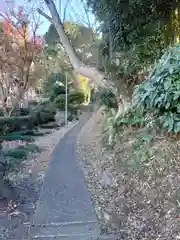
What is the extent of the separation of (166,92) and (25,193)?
3.22 m

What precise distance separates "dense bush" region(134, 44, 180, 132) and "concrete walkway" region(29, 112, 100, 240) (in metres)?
1.87

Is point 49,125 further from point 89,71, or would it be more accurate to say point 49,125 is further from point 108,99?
point 89,71

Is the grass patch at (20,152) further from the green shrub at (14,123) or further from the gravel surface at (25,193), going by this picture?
the green shrub at (14,123)

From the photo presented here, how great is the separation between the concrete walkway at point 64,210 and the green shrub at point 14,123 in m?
8.54

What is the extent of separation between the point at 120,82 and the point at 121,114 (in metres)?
1.03

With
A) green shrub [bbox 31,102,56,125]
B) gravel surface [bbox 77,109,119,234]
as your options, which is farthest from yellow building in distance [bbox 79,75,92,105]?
gravel surface [bbox 77,109,119,234]

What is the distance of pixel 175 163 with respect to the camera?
497cm

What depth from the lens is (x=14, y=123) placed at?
16.9m

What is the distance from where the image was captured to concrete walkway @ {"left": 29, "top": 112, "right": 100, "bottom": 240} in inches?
169

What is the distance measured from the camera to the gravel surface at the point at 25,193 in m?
4.60

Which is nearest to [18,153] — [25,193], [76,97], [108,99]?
[108,99]

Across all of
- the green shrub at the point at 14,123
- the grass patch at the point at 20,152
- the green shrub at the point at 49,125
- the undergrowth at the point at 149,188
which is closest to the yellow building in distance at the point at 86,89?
the green shrub at the point at 49,125

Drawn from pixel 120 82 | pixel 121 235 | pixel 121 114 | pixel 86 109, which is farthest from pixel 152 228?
pixel 86 109

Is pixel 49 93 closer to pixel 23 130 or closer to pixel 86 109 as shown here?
pixel 86 109
